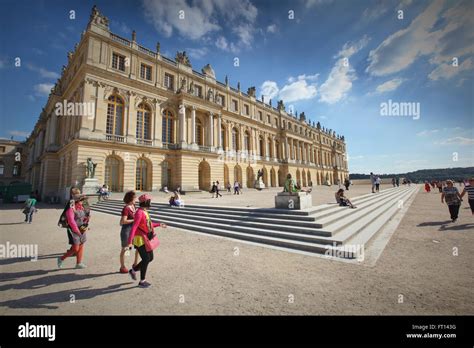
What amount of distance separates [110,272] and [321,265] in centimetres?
466

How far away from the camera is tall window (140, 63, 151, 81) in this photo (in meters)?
23.2

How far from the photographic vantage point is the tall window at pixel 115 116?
2012 centimetres

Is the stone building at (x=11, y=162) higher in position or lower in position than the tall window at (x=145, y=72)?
lower

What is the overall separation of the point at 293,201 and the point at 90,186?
1739cm

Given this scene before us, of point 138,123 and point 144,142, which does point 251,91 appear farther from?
point 144,142

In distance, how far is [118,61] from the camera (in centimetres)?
2131

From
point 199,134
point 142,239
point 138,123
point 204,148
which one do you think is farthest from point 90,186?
point 142,239

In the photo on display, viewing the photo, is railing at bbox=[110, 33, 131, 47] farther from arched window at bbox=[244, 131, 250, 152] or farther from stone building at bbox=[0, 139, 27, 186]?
stone building at bbox=[0, 139, 27, 186]

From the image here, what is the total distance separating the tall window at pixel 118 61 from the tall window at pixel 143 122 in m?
4.26

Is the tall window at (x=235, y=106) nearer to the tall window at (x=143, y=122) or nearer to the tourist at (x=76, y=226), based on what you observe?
the tall window at (x=143, y=122)

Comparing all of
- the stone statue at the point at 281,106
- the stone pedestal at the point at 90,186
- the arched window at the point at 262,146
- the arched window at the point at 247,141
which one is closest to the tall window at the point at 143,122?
the stone pedestal at the point at 90,186

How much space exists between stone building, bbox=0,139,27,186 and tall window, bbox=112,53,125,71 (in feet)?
161

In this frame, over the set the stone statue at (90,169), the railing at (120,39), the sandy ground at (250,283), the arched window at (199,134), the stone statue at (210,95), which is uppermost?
the railing at (120,39)
